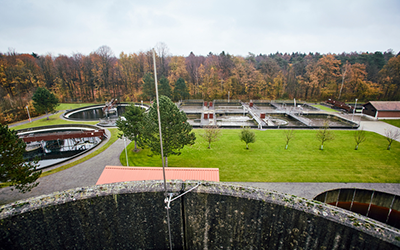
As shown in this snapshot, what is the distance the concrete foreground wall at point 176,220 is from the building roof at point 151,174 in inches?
202

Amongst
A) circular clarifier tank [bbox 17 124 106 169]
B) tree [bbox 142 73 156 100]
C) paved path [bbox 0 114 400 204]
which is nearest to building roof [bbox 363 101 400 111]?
paved path [bbox 0 114 400 204]

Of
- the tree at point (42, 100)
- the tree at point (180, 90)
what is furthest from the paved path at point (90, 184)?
the tree at point (180, 90)

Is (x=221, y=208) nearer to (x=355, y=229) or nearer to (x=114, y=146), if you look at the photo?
(x=355, y=229)

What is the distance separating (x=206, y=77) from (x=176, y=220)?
4719 centimetres

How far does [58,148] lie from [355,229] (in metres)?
28.2

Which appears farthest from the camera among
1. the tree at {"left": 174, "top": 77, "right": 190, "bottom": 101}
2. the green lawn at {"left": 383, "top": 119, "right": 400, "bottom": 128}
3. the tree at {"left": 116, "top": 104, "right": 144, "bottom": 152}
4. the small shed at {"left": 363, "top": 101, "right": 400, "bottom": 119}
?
the tree at {"left": 174, "top": 77, "right": 190, "bottom": 101}

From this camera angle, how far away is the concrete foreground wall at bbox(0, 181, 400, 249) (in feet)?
17.6

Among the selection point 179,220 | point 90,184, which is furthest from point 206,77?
point 179,220

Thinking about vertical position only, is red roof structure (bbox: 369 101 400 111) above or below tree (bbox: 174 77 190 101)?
below

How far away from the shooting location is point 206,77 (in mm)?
50406

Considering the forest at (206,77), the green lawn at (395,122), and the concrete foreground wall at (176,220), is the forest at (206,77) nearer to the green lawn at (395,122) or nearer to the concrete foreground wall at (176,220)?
the green lawn at (395,122)

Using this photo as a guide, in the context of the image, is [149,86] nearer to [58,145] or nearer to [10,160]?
[58,145]

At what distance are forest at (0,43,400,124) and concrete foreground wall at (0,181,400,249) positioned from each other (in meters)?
37.1

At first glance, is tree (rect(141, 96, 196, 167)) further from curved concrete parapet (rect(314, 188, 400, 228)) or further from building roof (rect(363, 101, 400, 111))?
building roof (rect(363, 101, 400, 111))
